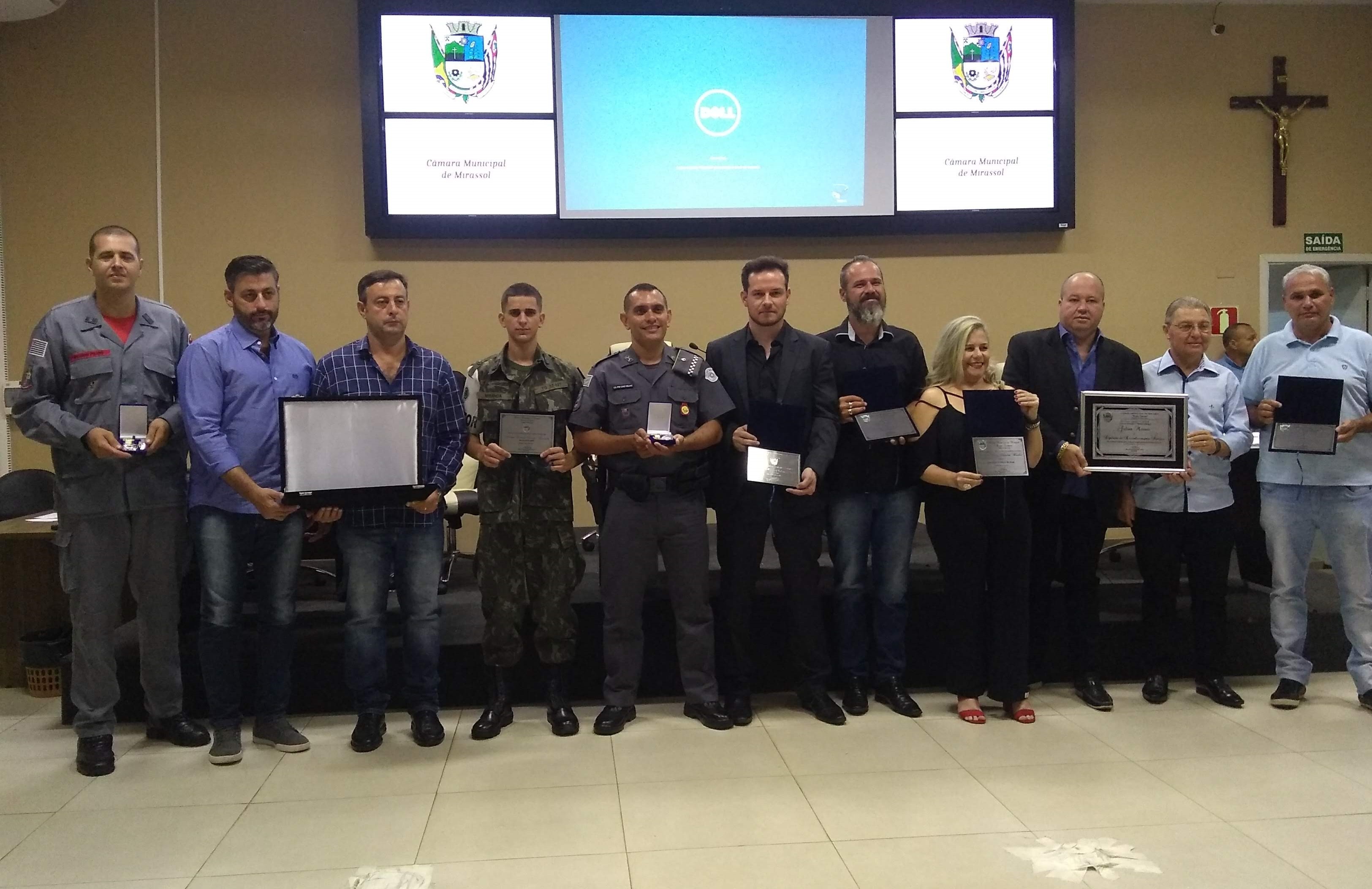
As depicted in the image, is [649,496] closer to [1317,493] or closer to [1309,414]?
[1309,414]

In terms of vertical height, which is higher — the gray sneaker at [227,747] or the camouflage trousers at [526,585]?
the camouflage trousers at [526,585]

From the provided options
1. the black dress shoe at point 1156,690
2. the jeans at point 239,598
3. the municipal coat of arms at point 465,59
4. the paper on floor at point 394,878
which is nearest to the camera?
the paper on floor at point 394,878

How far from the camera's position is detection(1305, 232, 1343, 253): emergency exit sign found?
5.77 meters

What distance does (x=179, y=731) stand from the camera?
3.14 meters

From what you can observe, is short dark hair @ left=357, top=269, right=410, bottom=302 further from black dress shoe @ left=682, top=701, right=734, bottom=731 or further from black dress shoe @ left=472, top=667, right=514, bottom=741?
black dress shoe @ left=682, top=701, right=734, bottom=731

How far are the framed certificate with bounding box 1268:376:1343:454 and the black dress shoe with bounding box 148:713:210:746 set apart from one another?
3.97 m

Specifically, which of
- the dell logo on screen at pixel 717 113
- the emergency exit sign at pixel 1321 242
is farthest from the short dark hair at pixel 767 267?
the emergency exit sign at pixel 1321 242

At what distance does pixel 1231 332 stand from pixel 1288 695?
268cm

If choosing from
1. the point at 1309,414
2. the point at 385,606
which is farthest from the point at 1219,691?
the point at 385,606

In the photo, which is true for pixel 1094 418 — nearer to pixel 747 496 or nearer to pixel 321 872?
pixel 747 496

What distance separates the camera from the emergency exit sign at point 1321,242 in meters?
5.77

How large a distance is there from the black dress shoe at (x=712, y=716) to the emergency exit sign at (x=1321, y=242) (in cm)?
503

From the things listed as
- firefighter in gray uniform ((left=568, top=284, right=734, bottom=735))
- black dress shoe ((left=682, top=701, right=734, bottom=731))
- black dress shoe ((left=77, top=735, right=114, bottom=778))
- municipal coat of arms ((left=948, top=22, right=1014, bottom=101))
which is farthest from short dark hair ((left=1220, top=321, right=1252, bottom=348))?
black dress shoe ((left=77, top=735, right=114, bottom=778))

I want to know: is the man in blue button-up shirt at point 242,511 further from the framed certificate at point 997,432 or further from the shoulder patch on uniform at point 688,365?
the framed certificate at point 997,432
